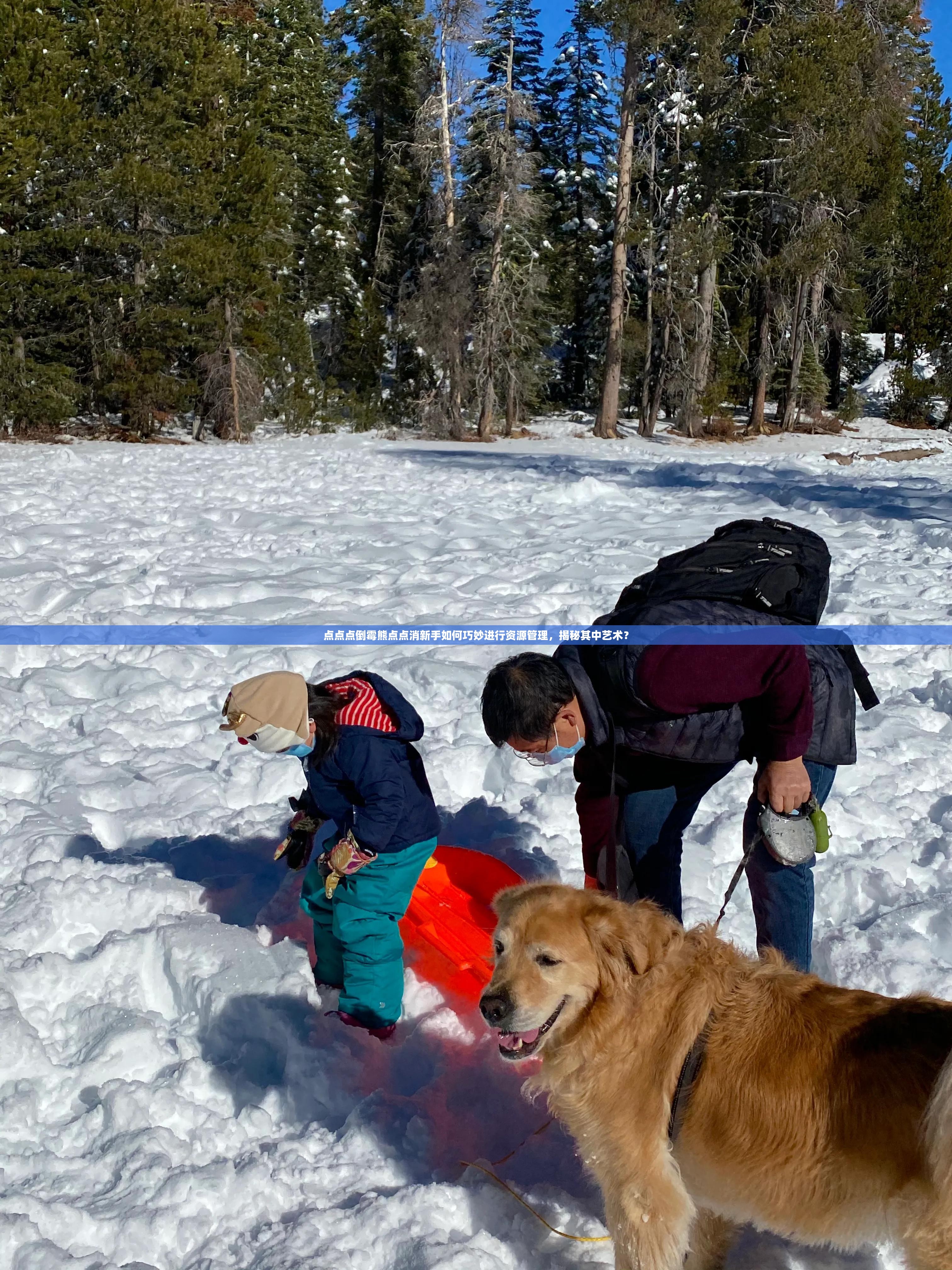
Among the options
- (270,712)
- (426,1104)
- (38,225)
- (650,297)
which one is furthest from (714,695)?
(650,297)

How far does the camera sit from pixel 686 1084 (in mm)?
2312

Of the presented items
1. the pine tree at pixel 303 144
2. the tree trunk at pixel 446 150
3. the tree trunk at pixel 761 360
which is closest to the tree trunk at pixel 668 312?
the tree trunk at pixel 761 360

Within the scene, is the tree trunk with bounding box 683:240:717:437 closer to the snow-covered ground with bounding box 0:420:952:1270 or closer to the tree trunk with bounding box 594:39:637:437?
the tree trunk with bounding box 594:39:637:437

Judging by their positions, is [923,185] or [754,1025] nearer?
[754,1025]

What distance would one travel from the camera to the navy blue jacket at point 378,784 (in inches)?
130

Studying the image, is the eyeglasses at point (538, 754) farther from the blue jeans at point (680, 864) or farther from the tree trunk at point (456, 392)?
the tree trunk at point (456, 392)

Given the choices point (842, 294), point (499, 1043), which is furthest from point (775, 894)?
point (842, 294)

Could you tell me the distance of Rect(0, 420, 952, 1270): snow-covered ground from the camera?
270 cm

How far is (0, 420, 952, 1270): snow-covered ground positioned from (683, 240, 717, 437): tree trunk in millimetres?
17447

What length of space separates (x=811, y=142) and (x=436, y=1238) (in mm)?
27437

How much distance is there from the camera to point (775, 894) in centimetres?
310

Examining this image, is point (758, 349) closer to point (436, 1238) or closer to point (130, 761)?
point (130, 761)

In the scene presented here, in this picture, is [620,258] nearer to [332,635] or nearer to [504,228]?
[504,228]

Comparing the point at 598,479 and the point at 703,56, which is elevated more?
the point at 703,56
